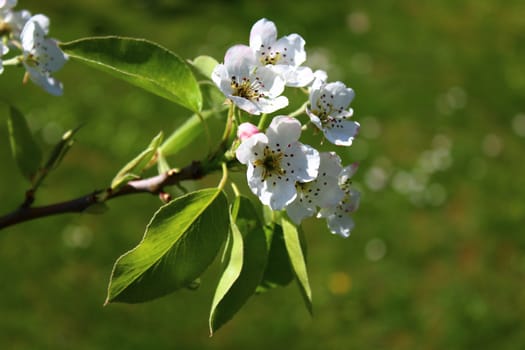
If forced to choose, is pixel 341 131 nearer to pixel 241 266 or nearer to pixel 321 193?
pixel 321 193

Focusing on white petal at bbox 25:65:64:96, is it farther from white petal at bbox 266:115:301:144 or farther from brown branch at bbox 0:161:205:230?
white petal at bbox 266:115:301:144

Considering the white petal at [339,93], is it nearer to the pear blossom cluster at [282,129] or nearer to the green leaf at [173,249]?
the pear blossom cluster at [282,129]

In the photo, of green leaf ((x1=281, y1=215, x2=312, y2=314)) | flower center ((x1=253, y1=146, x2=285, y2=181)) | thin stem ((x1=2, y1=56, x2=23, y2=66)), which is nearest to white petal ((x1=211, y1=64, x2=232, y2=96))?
flower center ((x1=253, y1=146, x2=285, y2=181))

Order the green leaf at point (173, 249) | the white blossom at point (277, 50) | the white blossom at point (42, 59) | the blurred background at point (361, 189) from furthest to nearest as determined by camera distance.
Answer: the blurred background at point (361, 189) < the white blossom at point (42, 59) < the white blossom at point (277, 50) < the green leaf at point (173, 249)

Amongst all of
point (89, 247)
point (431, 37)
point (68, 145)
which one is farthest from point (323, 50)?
point (68, 145)

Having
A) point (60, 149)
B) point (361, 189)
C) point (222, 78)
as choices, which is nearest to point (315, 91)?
point (222, 78)

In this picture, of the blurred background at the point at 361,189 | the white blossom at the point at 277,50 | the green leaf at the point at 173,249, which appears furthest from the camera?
the blurred background at the point at 361,189

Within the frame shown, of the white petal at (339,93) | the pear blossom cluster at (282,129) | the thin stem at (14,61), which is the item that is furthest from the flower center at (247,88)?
the thin stem at (14,61)
